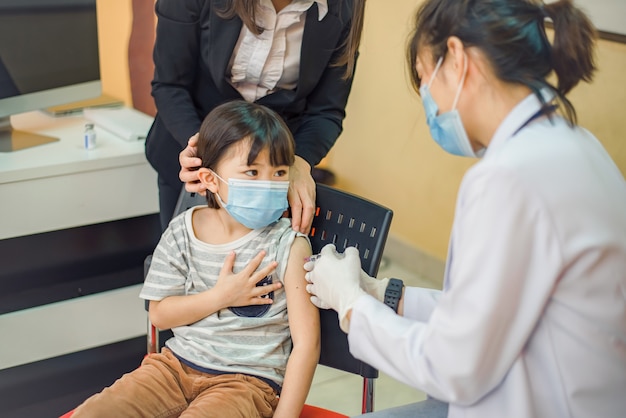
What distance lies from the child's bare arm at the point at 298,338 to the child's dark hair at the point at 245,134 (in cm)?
20

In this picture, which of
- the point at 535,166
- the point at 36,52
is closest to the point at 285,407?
the point at 535,166

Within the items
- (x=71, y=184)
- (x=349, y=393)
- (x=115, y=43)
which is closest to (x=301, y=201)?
(x=71, y=184)

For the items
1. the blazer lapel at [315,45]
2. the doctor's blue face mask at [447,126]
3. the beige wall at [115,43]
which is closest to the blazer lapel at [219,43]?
the blazer lapel at [315,45]

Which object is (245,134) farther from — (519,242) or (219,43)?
(519,242)

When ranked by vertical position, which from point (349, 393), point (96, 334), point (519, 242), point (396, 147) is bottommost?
point (349, 393)

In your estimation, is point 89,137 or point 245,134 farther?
point 89,137

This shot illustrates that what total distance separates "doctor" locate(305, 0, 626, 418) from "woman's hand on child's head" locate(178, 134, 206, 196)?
0.60 meters

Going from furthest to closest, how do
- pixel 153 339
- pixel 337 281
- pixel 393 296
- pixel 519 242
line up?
pixel 153 339
pixel 393 296
pixel 337 281
pixel 519 242

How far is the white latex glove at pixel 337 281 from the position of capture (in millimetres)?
1303

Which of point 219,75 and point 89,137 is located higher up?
point 219,75

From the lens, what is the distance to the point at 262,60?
1878 millimetres

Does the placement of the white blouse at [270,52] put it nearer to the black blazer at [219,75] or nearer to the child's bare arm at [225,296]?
the black blazer at [219,75]

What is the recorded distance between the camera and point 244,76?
1915 millimetres

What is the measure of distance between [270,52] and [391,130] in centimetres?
174
